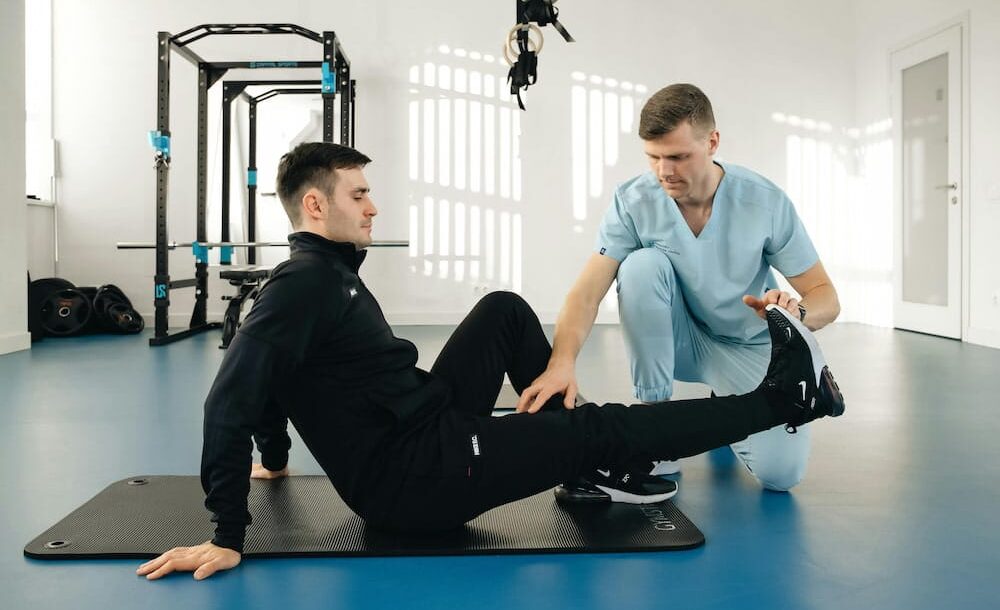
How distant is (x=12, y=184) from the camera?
4590 mm

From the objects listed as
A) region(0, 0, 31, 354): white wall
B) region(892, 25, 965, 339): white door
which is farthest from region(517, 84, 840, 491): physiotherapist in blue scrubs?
region(892, 25, 965, 339): white door

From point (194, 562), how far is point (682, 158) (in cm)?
128

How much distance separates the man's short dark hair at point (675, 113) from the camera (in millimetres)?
1799

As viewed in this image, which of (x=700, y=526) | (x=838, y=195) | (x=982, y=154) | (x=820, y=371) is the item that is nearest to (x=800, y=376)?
(x=820, y=371)

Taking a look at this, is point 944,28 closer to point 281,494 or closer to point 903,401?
point 903,401

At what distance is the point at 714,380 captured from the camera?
2107 millimetres

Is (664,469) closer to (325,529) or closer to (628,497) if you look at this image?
(628,497)

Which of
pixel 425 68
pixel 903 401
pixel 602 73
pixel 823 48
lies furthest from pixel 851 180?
pixel 903 401

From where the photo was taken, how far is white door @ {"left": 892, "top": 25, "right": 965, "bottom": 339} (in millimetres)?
5328

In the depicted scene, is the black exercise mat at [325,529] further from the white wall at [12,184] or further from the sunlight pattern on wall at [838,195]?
the sunlight pattern on wall at [838,195]

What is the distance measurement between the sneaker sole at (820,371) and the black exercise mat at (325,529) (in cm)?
36

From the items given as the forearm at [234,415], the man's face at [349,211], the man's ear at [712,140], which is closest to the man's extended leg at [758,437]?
the man's ear at [712,140]

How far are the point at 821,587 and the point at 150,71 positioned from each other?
6.28m

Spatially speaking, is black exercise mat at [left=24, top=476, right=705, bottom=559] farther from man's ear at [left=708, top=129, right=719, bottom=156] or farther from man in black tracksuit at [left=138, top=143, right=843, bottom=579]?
man's ear at [left=708, top=129, right=719, bottom=156]
